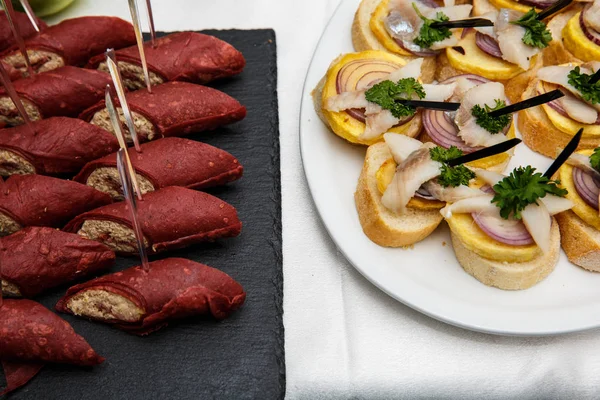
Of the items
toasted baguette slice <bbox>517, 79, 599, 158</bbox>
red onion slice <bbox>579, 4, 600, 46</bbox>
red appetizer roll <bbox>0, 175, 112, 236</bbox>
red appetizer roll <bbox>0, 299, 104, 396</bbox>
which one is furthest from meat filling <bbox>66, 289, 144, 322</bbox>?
red onion slice <bbox>579, 4, 600, 46</bbox>

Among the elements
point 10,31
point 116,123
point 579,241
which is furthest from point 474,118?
point 10,31

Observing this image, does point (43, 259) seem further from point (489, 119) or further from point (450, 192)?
point (489, 119)

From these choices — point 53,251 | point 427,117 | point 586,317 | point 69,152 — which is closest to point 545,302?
point 586,317

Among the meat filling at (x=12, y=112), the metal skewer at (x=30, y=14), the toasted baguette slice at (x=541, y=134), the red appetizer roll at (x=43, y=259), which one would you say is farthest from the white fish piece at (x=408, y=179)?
the metal skewer at (x=30, y=14)

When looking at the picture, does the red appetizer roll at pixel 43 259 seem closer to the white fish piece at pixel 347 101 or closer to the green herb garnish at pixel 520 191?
the white fish piece at pixel 347 101

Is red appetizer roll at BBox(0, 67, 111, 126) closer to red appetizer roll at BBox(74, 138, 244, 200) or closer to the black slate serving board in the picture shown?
red appetizer roll at BBox(74, 138, 244, 200)

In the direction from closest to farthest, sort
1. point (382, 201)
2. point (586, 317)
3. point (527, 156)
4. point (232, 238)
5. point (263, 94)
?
1. point (586, 317)
2. point (382, 201)
3. point (232, 238)
4. point (527, 156)
5. point (263, 94)

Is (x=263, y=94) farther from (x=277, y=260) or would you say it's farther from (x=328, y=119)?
(x=277, y=260)
